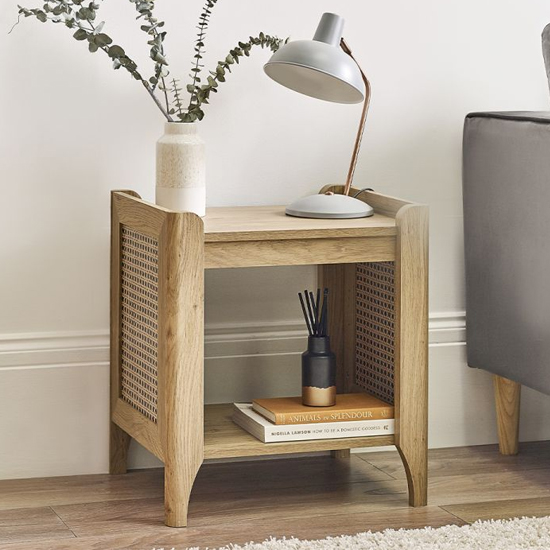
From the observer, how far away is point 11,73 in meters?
2.03

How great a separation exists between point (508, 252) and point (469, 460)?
17.5 inches

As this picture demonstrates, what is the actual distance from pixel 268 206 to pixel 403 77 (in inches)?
15.5

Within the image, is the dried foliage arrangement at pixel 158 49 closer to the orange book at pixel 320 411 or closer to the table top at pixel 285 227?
Answer: the table top at pixel 285 227

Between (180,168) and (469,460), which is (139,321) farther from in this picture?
(469,460)

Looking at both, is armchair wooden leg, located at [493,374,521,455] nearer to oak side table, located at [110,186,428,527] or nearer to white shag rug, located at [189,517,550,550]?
oak side table, located at [110,186,428,527]

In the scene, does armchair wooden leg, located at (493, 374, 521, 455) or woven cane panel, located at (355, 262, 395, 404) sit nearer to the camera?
woven cane panel, located at (355, 262, 395, 404)

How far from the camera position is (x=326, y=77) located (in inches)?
76.2

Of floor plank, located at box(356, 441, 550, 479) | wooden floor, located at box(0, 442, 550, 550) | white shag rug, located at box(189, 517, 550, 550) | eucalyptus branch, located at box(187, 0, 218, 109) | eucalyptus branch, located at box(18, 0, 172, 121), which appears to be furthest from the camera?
floor plank, located at box(356, 441, 550, 479)

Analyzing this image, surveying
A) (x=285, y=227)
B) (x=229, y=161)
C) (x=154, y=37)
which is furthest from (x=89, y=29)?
(x=285, y=227)

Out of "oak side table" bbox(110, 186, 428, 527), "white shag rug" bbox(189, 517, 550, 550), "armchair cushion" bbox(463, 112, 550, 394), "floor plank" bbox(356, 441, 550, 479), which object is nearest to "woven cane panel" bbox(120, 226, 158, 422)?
"oak side table" bbox(110, 186, 428, 527)

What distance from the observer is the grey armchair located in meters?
1.97

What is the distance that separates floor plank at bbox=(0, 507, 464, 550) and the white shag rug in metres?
0.05

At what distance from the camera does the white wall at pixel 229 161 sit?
6.79ft

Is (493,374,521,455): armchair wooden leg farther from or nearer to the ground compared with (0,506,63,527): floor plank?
farther from the ground
